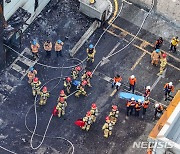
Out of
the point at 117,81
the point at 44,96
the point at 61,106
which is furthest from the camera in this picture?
the point at 117,81

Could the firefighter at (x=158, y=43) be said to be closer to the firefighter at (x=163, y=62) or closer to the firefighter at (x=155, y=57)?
the firefighter at (x=155, y=57)

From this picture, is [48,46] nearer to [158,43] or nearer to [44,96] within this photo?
[44,96]

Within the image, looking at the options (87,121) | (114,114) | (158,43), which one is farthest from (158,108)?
(158,43)

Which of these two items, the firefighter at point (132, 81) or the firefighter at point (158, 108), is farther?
the firefighter at point (132, 81)

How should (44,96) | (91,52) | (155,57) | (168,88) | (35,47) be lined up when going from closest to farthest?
(44,96) → (168,88) → (35,47) → (91,52) → (155,57)

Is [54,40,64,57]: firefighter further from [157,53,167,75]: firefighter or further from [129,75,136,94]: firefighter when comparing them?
[157,53,167,75]: firefighter

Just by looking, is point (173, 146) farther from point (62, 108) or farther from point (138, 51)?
point (138, 51)

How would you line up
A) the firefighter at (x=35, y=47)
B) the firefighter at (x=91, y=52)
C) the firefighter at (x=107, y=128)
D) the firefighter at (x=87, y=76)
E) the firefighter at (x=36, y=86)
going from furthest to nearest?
the firefighter at (x=91, y=52), the firefighter at (x=35, y=47), the firefighter at (x=87, y=76), the firefighter at (x=36, y=86), the firefighter at (x=107, y=128)

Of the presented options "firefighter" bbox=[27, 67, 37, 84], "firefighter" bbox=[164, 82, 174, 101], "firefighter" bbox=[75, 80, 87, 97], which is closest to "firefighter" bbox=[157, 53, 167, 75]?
"firefighter" bbox=[164, 82, 174, 101]

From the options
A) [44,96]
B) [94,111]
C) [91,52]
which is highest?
[91,52]

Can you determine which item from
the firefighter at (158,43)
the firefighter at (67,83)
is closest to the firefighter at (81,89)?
the firefighter at (67,83)

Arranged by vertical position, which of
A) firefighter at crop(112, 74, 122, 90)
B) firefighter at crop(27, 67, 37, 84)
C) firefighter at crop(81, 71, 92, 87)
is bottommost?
firefighter at crop(27, 67, 37, 84)

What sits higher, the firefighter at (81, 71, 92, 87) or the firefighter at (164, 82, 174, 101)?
the firefighter at (164, 82, 174, 101)

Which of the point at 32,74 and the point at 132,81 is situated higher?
the point at 132,81
